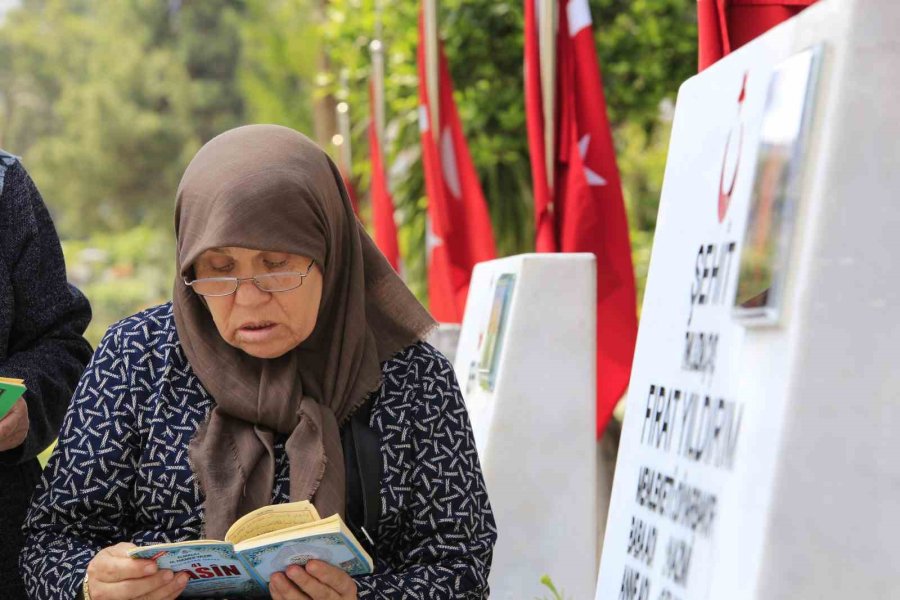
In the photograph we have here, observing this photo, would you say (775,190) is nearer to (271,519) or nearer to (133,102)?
(271,519)

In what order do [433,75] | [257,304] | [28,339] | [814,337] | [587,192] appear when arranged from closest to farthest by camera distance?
[814,337]
[257,304]
[28,339]
[587,192]
[433,75]

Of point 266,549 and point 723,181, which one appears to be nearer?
point 723,181

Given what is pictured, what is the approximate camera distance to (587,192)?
4.25 meters

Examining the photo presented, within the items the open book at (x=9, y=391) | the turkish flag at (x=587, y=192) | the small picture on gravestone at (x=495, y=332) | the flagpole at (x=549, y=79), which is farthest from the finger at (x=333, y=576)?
the flagpole at (x=549, y=79)

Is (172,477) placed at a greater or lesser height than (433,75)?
lesser

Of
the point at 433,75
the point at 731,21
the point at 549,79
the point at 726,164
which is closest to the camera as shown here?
the point at 726,164

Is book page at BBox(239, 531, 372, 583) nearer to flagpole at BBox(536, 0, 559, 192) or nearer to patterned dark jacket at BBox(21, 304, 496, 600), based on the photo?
patterned dark jacket at BBox(21, 304, 496, 600)

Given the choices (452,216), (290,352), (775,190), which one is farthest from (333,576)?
(452,216)

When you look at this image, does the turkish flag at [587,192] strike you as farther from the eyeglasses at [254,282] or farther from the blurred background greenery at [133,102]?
the blurred background greenery at [133,102]

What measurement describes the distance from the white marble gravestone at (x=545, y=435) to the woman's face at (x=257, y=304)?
1030mm

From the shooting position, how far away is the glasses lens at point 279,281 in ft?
7.54

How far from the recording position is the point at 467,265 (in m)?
6.05

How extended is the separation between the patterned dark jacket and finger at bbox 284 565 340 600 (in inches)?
4.6

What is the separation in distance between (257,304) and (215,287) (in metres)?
0.09
